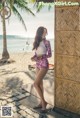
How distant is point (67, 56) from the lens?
21.0 ft

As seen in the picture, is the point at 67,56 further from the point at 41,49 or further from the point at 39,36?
the point at 39,36

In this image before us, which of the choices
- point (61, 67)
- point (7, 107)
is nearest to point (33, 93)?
point (7, 107)

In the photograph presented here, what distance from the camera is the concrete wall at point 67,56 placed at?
6199 millimetres

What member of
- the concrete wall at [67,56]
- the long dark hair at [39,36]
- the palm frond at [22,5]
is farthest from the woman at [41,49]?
the palm frond at [22,5]

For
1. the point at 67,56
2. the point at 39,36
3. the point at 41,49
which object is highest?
the point at 39,36

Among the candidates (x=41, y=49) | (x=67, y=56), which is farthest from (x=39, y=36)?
(x=67, y=56)

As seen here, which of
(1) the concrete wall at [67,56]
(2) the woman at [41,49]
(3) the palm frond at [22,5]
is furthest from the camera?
(3) the palm frond at [22,5]

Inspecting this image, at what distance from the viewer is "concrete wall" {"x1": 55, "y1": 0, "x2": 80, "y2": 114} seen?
20.3 feet

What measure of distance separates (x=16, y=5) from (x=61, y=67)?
14701 mm

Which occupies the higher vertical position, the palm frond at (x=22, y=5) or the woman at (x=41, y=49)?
the palm frond at (x=22, y=5)

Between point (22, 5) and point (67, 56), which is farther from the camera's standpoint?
point (22, 5)

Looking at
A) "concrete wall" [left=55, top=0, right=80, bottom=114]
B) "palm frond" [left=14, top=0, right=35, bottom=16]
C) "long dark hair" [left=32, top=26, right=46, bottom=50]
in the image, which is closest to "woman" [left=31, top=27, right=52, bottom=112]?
"long dark hair" [left=32, top=26, right=46, bottom=50]

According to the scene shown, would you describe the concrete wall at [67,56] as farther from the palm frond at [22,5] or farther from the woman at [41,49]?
the palm frond at [22,5]

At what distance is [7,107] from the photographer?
23.2 feet
